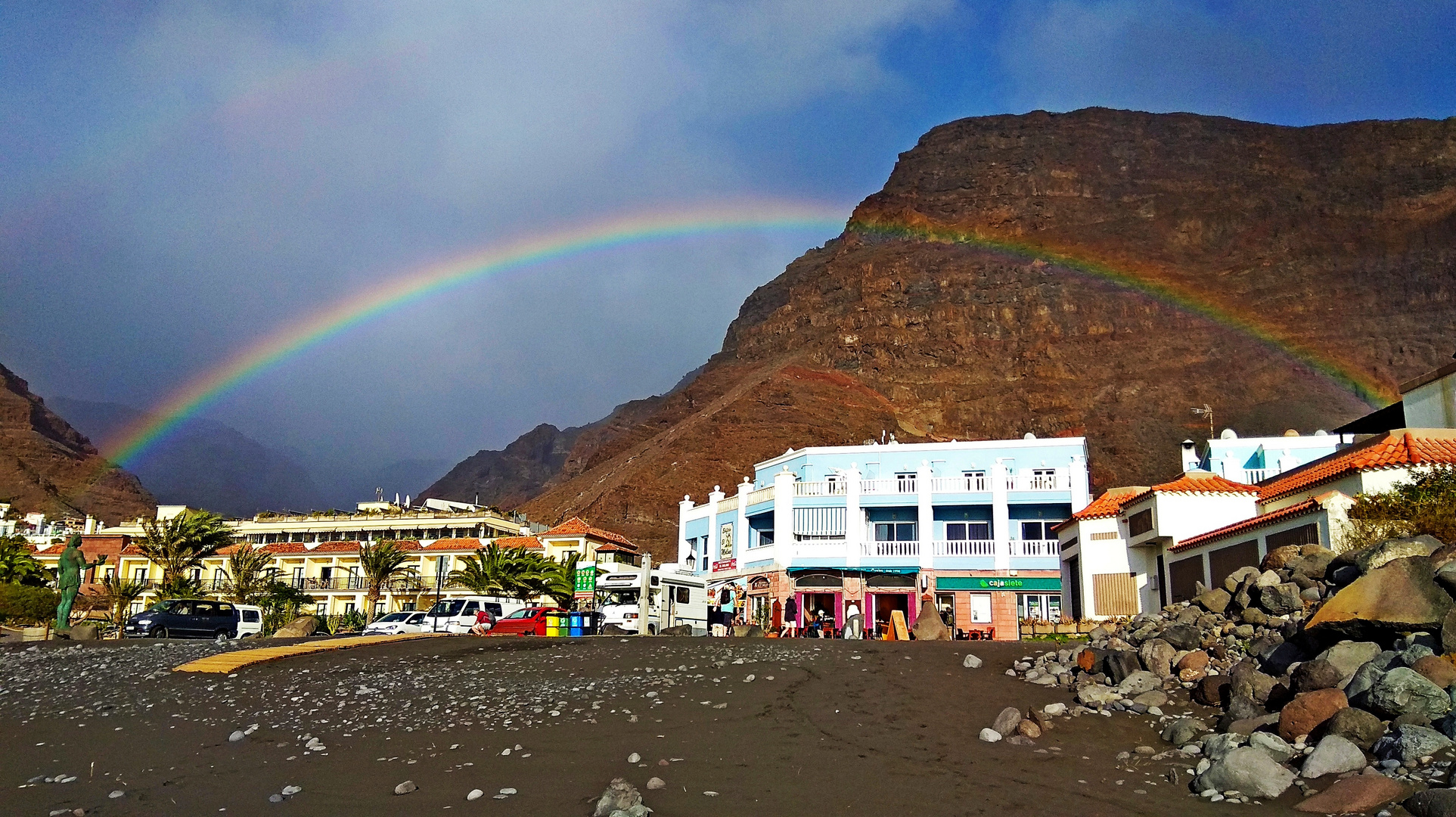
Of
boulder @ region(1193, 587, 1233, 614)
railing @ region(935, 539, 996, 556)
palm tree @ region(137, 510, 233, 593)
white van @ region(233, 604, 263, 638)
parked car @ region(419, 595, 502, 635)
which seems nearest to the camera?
boulder @ region(1193, 587, 1233, 614)

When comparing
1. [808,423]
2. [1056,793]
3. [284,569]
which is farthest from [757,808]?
[808,423]

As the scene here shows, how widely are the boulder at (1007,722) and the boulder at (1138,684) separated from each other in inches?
81.5

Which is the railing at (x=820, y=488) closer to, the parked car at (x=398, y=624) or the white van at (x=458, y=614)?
the white van at (x=458, y=614)

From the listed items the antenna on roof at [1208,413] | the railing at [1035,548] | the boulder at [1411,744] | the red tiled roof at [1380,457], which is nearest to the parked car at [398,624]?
the railing at [1035,548]

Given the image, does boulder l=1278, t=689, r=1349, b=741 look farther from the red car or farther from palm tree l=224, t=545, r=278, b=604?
palm tree l=224, t=545, r=278, b=604

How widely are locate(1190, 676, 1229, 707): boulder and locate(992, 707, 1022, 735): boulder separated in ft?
8.39

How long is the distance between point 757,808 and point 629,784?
132 cm

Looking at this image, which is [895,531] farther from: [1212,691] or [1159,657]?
[1212,691]

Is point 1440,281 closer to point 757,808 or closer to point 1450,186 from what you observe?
point 1450,186

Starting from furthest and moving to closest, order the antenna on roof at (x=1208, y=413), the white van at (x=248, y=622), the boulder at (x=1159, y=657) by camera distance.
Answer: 1. the antenna on roof at (x=1208, y=413)
2. the white van at (x=248, y=622)
3. the boulder at (x=1159, y=657)

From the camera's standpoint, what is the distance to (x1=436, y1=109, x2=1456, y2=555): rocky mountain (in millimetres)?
128750

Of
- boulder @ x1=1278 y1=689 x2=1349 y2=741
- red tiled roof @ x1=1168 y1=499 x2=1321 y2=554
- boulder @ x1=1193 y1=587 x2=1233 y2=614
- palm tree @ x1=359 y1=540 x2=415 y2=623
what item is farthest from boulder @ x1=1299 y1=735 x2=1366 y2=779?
palm tree @ x1=359 y1=540 x2=415 y2=623

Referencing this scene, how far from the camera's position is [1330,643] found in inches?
557

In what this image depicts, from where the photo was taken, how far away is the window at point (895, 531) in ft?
164
